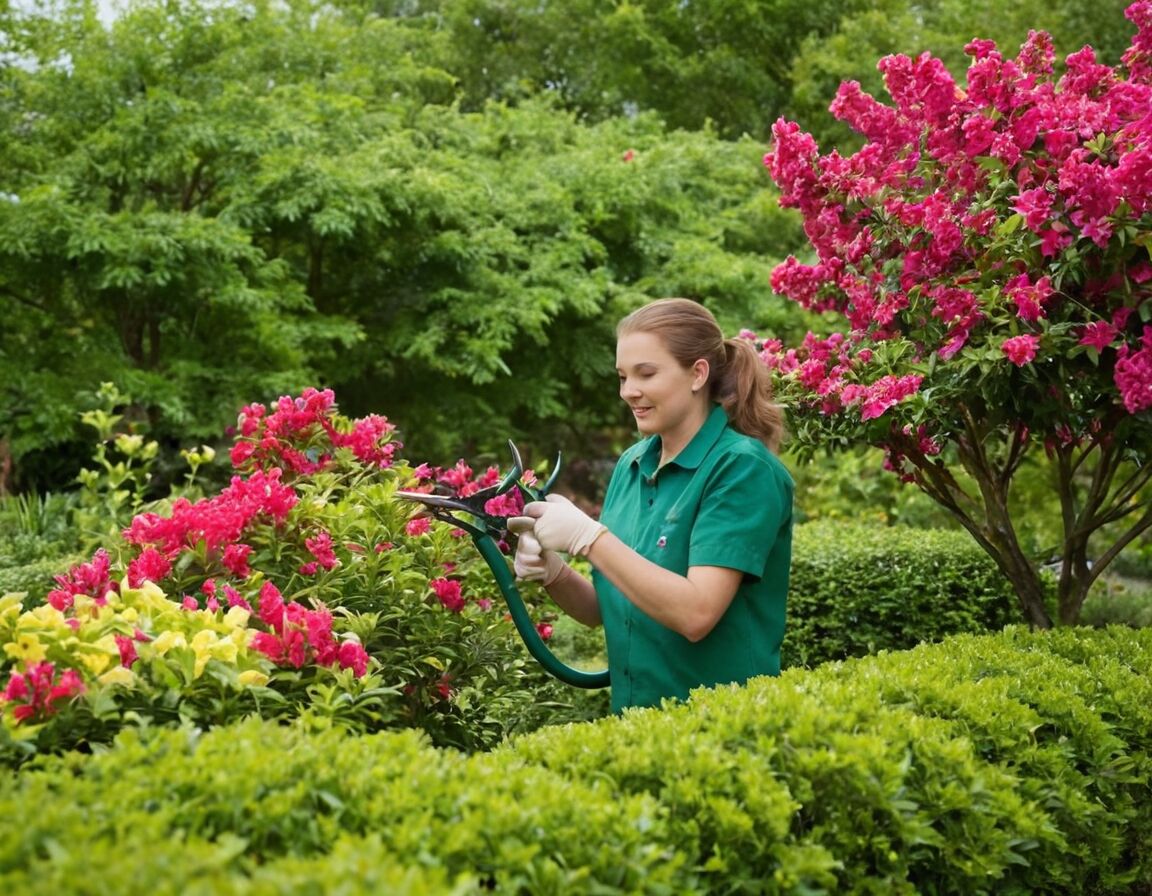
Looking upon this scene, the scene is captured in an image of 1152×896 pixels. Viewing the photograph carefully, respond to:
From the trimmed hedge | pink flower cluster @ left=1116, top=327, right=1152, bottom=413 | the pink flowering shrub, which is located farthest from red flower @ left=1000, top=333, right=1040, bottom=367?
the trimmed hedge

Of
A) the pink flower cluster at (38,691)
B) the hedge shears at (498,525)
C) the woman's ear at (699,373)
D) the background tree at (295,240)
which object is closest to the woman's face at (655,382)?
the woman's ear at (699,373)

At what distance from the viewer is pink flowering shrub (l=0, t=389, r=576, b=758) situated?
6.89 feet

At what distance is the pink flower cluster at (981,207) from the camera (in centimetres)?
316

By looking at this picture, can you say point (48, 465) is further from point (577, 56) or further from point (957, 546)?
point (577, 56)

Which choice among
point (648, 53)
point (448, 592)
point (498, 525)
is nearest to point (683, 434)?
point (498, 525)

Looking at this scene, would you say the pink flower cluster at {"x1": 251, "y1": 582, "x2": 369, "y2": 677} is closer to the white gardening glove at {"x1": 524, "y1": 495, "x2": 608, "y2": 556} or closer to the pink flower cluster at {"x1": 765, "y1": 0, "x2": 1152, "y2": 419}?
the white gardening glove at {"x1": 524, "y1": 495, "x2": 608, "y2": 556}

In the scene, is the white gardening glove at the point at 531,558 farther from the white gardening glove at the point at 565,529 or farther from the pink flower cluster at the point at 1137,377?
the pink flower cluster at the point at 1137,377

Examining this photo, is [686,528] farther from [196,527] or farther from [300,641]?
[196,527]

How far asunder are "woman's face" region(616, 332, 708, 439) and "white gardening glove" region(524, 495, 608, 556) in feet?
1.00

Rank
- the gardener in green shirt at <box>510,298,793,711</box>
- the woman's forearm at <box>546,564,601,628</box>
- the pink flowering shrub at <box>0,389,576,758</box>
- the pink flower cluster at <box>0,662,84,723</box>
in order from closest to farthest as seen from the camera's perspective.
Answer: the pink flower cluster at <box>0,662,84,723</box>
the pink flowering shrub at <box>0,389,576,758</box>
the gardener in green shirt at <box>510,298,793,711</box>
the woman's forearm at <box>546,564,601,628</box>

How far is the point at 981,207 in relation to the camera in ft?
11.3

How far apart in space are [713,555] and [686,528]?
0.17m

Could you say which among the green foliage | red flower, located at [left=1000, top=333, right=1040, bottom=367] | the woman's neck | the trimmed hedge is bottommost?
the trimmed hedge

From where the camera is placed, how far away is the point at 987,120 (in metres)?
3.38
